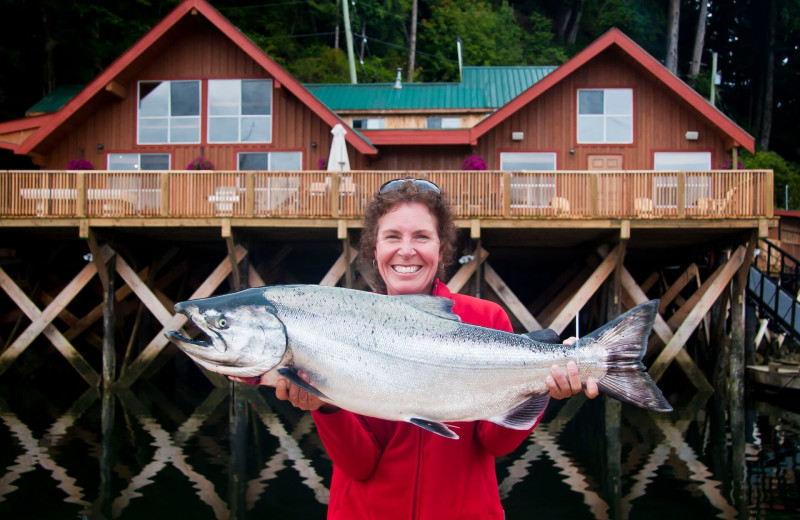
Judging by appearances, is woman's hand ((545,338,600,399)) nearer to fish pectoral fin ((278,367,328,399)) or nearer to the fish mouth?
fish pectoral fin ((278,367,328,399))

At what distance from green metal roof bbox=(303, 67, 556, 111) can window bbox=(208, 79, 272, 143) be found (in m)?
5.67

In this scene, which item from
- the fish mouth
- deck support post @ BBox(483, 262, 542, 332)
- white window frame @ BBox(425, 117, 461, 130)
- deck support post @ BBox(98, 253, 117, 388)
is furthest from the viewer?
white window frame @ BBox(425, 117, 461, 130)

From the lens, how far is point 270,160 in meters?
20.8

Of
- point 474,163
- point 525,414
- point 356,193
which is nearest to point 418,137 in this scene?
point 474,163

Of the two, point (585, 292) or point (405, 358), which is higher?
point (405, 358)

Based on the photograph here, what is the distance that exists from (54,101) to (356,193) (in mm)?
17215

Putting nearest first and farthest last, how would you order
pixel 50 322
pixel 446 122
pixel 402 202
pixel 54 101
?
pixel 402 202 → pixel 50 322 → pixel 446 122 → pixel 54 101

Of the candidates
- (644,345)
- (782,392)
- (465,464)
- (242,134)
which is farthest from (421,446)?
(242,134)

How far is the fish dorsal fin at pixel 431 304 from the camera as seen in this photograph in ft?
9.85

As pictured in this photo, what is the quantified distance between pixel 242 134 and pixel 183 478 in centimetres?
1286

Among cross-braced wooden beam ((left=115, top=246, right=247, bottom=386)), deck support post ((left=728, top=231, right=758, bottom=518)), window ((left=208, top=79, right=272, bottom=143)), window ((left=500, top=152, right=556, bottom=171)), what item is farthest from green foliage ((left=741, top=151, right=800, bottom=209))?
cross-braced wooden beam ((left=115, top=246, right=247, bottom=386))

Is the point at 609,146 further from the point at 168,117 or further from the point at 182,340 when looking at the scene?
the point at 182,340

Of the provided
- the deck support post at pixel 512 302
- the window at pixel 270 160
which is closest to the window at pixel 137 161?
the window at pixel 270 160

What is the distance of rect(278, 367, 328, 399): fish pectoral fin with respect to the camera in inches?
111
